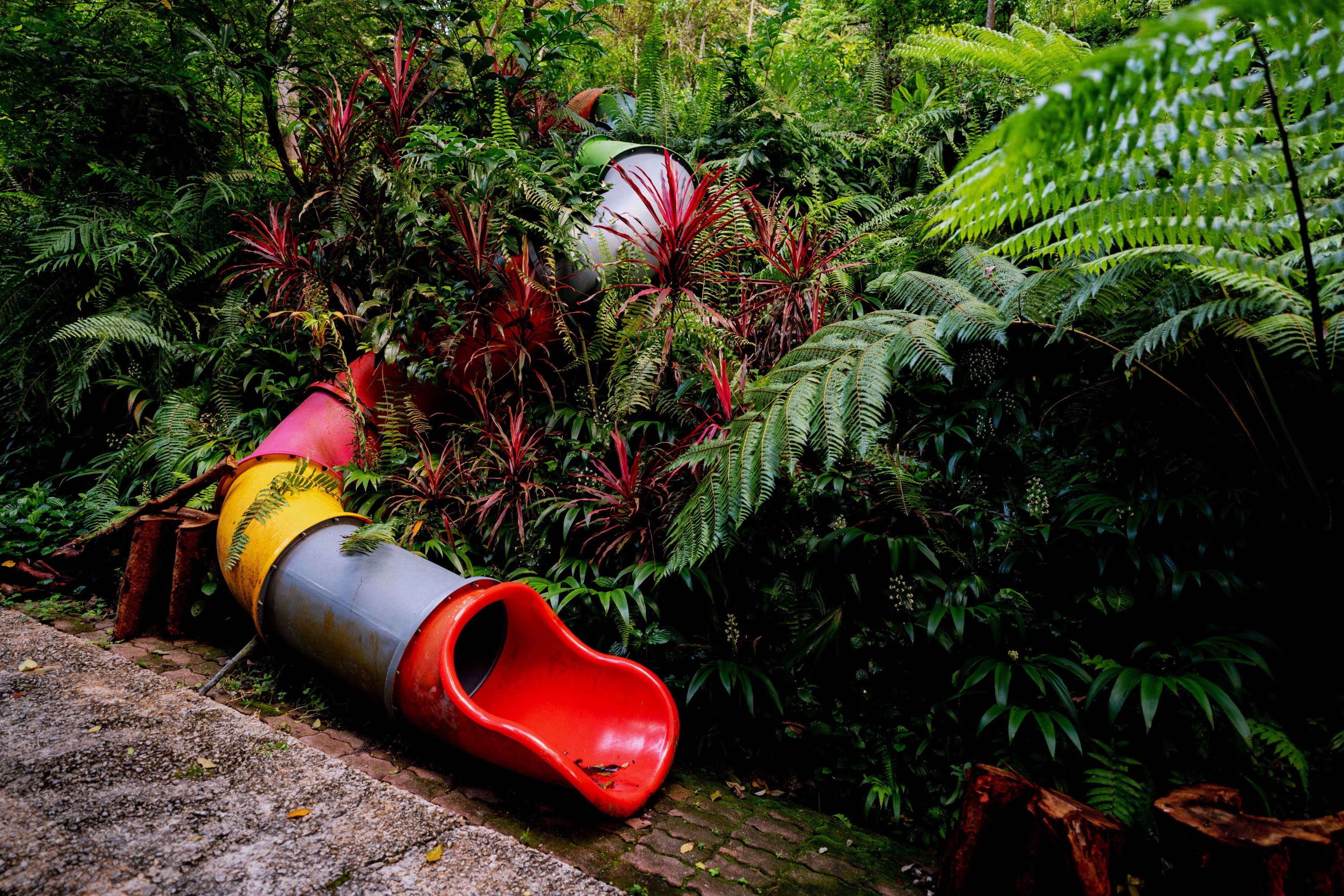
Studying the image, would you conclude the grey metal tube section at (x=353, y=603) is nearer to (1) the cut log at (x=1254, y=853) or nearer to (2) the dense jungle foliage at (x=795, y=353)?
(2) the dense jungle foliage at (x=795, y=353)

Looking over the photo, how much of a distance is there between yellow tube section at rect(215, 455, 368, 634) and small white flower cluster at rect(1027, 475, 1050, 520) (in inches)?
96.4

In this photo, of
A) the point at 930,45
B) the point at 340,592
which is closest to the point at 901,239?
the point at 930,45

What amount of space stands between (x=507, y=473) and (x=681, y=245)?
1.25 metres

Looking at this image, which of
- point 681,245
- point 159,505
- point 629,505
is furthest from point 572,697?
point 159,505

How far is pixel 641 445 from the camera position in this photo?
9.87 feet

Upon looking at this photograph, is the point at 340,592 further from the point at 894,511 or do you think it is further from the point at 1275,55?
the point at 1275,55

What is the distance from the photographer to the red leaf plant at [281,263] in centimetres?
352

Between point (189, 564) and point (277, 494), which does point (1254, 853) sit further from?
point (189, 564)

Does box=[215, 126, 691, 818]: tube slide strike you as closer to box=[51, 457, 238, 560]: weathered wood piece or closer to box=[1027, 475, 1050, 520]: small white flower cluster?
box=[51, 457, 238, 560]: weathered wood piece

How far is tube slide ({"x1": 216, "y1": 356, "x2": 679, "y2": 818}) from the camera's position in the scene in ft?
6.73

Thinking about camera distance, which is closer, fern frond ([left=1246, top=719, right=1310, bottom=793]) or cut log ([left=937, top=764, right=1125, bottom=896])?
cut log ([left=937, top=764, right=1125, bottom=896])

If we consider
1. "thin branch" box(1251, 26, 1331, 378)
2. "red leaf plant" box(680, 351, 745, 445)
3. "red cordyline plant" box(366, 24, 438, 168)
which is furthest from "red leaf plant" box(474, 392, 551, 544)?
"thin branch" box(1251, 26, 1331, 378)

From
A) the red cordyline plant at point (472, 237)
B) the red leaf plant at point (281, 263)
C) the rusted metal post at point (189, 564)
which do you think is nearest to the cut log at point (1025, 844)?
the red cordyline plant at point (472, 237)

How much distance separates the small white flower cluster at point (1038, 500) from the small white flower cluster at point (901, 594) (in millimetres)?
494
